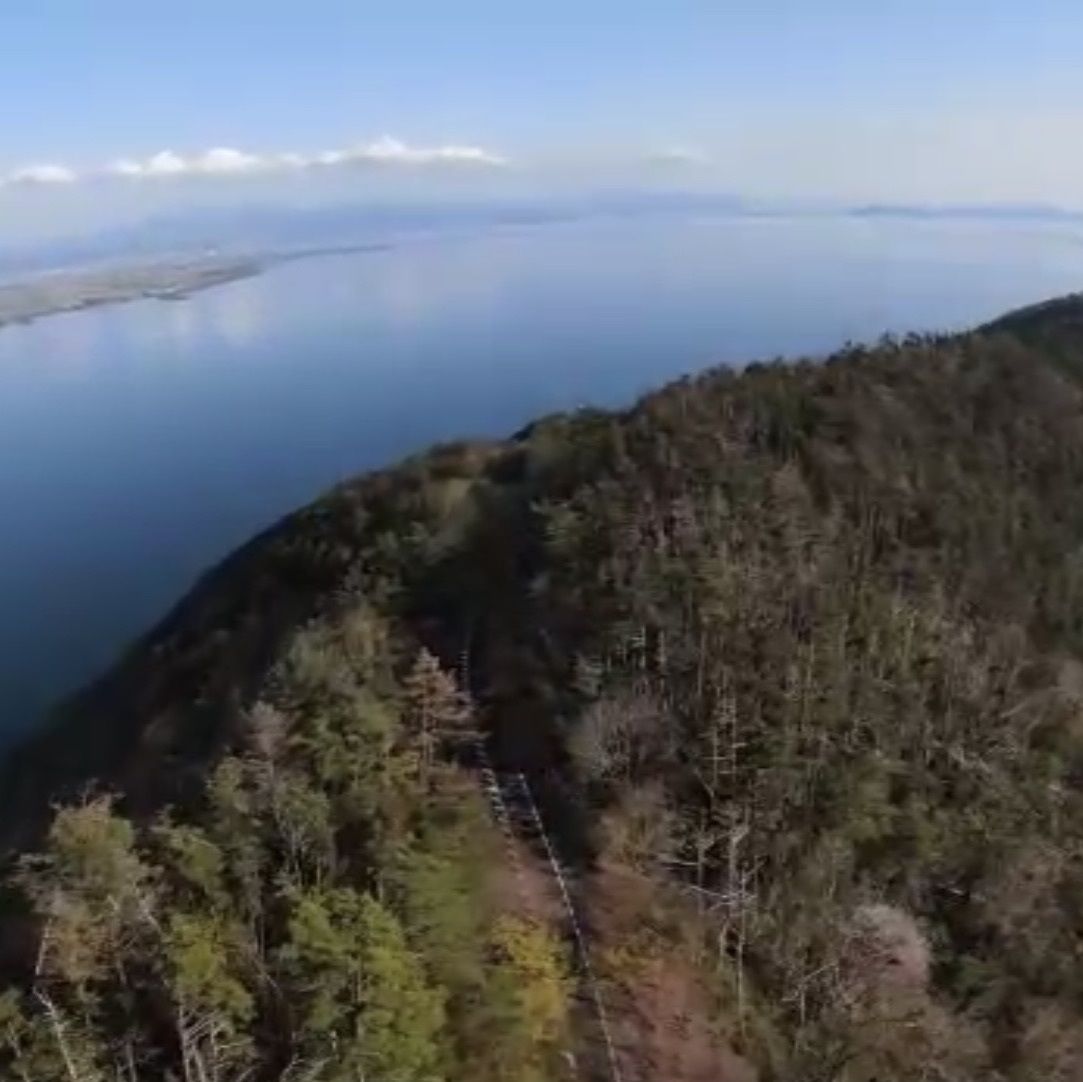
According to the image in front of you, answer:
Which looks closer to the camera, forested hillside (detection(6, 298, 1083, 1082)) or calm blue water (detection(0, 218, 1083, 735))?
forested hillside (detection(6, 298, 1083, 1082))

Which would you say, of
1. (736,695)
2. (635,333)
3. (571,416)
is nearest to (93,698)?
(571,416)

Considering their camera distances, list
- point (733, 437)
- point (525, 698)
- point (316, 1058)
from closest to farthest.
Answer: point (316, 1058) → point (525, 698) → point (733, 437)

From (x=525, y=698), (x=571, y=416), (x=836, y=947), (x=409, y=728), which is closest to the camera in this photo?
(x=836, y=947)

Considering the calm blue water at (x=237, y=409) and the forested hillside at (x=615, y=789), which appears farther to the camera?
the calm blue water at (x=237, y=409)

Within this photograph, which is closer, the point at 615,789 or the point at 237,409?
the point at 615,789

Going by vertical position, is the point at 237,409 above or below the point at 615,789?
below

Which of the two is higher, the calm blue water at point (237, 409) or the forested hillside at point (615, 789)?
the forested hillside at point (615, 789)

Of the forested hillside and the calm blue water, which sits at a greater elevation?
the forested hillside

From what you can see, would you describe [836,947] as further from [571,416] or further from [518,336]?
[518,336]
